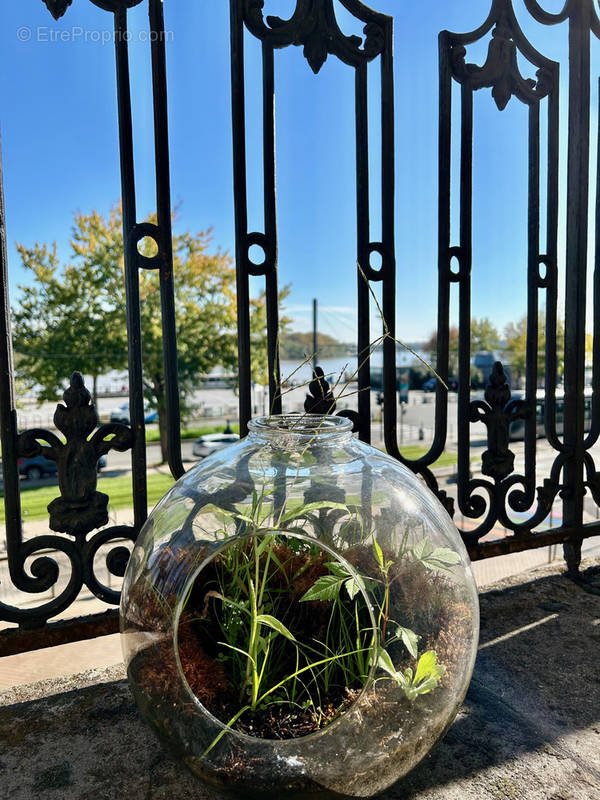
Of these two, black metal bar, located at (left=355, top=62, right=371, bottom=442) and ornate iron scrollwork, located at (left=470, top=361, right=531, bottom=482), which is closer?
black metal bar, located at (left=355, top=62, right=371, bottom=442)

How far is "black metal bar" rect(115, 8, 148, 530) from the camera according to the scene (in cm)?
113

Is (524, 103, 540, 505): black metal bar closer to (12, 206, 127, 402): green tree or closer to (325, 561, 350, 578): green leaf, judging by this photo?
(325, 561, 350, 578): green leaf

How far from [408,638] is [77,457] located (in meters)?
0.72

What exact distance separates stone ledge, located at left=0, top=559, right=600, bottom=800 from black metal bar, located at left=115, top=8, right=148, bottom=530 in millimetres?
353

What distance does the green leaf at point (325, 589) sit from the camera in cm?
71

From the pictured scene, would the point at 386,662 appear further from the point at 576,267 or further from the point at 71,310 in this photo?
the point at 71,310

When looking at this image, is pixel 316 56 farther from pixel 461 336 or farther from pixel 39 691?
pixel 39 691

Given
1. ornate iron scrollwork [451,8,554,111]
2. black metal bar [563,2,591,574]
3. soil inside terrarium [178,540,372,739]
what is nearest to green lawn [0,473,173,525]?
black metal bar [563,2,591,574]

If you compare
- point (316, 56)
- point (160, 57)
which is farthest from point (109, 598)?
point (316, 56)

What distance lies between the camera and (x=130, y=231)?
1136 millimetres

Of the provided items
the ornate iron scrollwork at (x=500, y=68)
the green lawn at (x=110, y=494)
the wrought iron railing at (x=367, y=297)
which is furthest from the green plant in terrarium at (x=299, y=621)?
the green lawn at (x=110, y=494)

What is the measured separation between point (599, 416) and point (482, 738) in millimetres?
1072

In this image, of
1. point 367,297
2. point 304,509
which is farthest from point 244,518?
point 367,297

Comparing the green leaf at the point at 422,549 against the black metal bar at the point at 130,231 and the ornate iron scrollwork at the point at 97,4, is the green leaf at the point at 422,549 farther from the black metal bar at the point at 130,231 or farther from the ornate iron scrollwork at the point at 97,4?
the ornate iron scrollwork at the point at 97,4
